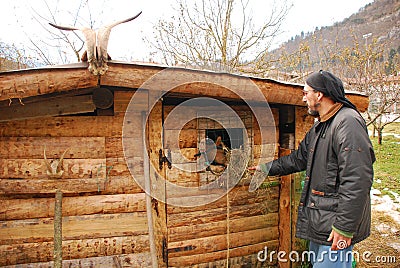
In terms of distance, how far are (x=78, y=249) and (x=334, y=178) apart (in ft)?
7.75

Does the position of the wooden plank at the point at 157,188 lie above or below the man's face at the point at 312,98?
below

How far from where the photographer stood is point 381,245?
5035 millimetres

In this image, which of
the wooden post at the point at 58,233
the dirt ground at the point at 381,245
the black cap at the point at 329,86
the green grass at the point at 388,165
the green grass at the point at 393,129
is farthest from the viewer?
the green grass at the point at 393,129

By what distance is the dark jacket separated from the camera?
1881 mm

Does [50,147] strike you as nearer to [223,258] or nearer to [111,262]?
[111,262]

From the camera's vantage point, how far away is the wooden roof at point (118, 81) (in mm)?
2064

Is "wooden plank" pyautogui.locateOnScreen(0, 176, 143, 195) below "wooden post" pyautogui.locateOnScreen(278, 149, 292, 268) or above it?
above

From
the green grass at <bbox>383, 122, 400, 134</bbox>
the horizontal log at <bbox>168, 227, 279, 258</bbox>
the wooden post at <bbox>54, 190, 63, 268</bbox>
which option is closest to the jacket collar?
the horizontal log at <bbox>168, 227, 279, 258</bbox>

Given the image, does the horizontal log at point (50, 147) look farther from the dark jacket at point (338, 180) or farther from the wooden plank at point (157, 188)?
the dark jacket at point (338, 180)

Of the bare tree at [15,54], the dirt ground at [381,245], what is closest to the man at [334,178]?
the dirt ground at [381,245]

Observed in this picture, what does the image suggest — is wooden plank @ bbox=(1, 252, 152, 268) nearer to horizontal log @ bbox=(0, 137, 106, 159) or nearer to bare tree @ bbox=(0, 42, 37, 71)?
horizontal log @ bbox=(0, 137, 106, 159)

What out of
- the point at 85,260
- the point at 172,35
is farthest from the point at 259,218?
the point at 172,35

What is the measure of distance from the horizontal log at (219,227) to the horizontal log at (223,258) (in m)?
0.21

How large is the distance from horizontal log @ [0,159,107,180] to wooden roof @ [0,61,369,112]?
706mm
